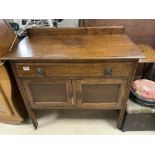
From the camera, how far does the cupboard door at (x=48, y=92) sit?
107 centimetres

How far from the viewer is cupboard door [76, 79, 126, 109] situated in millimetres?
1055

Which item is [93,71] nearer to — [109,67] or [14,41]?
[109,67]

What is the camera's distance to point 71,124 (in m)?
1.48

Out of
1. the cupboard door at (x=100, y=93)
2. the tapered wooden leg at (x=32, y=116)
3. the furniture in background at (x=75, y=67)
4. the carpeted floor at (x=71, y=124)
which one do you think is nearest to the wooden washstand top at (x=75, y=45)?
the furniture in background at (x=75, y=67)

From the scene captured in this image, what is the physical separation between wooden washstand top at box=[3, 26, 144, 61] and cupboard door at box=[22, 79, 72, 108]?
201mm

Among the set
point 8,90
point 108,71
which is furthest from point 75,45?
point 8,90

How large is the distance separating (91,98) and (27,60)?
0.54 metres

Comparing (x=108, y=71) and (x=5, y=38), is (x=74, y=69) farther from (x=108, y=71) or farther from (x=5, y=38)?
(x=5, y=38)

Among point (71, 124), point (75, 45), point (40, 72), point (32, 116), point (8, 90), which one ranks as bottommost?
point (71, 124)

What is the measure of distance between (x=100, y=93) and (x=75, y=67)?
1.00ft

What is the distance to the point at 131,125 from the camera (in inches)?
52.3

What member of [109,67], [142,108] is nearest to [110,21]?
[109,67]

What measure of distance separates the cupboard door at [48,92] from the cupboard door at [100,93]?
85mm

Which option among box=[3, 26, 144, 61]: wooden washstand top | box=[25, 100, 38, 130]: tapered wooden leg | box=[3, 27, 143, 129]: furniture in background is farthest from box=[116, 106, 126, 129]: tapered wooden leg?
box=[25, 100, 38, 130]: tapered wooden leg
